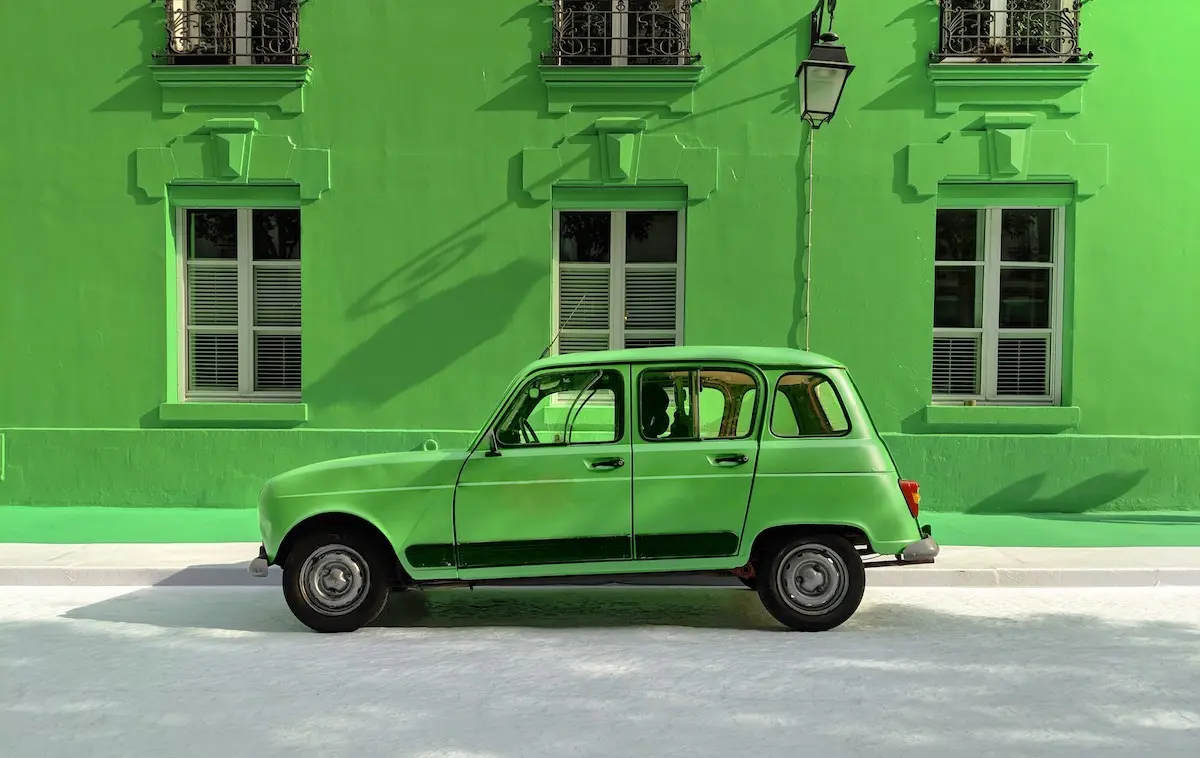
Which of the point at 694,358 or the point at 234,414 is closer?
the point at 694,358

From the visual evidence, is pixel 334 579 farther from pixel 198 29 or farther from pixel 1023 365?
pixel 1023 365

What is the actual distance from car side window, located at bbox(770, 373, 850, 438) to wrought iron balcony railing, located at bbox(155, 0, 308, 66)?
6.91 meters

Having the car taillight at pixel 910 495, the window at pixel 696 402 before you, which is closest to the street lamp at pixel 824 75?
the window at pixel 696 402

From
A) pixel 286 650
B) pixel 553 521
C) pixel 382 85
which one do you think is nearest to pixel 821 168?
pixel 382 85

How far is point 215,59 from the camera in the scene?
33.9 ft

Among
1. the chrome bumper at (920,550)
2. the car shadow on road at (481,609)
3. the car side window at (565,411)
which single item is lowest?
the car shadow on road at (481,609)

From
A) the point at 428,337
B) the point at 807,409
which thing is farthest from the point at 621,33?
the point at 807,409

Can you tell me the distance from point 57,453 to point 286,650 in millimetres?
6399

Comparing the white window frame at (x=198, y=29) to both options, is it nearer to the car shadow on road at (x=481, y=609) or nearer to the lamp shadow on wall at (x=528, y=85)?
the lamp shadow on wall at (x=528, y=85)

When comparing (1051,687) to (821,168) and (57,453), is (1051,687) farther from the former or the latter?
(57,453)

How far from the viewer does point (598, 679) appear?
4855mm

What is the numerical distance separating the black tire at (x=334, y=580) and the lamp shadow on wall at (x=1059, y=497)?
6.81m

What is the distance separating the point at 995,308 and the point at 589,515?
6.52 metres

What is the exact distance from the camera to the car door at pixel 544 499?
582 centimetres
